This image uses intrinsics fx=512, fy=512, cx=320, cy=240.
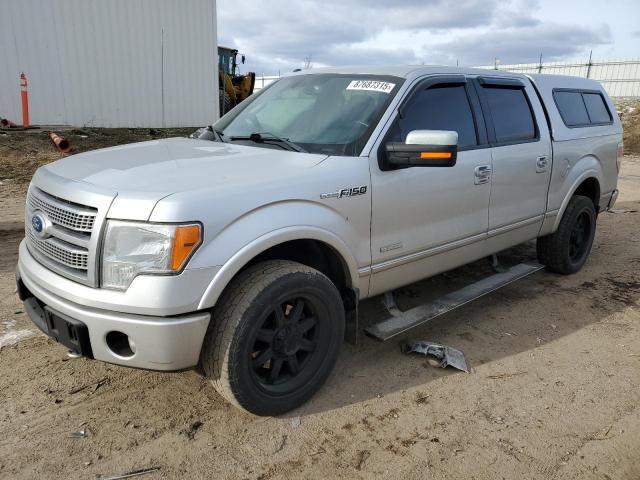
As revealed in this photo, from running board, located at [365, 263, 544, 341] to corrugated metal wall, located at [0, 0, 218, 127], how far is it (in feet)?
37.7

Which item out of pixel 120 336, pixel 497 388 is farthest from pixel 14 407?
pixel 497 388

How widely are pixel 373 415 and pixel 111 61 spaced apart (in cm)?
1261

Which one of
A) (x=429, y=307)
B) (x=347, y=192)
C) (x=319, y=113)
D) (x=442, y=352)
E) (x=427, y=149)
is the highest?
(x=319, y=113)

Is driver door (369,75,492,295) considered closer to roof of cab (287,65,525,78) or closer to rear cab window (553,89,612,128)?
roof of cab (287,65,525,78)

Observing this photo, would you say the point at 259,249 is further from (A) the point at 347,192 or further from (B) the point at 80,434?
(B) the point at 80,434

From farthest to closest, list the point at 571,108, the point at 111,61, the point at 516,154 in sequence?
1. the point at 111,61
2. the point at 571,108
3. the point at 516,154

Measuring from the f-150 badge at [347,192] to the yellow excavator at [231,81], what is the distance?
581 inches

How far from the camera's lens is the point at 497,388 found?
10.2ft

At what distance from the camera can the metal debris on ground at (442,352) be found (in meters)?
3.35

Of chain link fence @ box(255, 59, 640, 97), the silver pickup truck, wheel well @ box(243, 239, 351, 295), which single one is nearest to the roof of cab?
the silver pickup truck

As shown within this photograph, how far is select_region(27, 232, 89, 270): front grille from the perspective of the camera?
7.79 feet

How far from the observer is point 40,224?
263 cm

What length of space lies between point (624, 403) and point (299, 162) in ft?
7.78

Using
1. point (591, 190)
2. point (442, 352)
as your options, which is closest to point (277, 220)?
point (442, 352)
